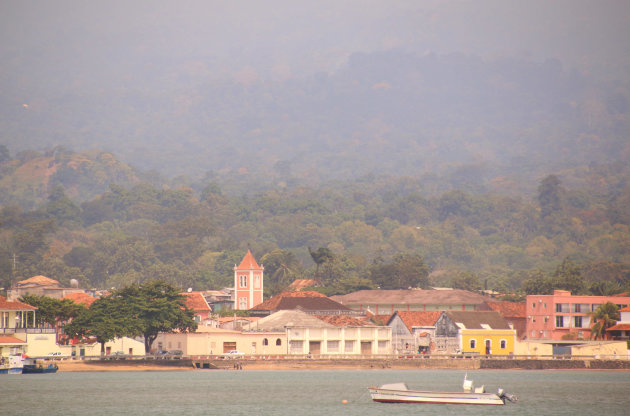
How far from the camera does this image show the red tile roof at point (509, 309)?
425 ft

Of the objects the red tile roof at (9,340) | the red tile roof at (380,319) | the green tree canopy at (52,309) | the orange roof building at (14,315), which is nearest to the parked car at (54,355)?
the red tile roof at (9,340)

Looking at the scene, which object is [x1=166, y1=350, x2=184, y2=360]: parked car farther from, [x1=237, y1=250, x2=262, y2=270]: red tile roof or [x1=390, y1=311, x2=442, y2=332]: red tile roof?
[x1=237, y1=250, x2=262, y2=270]: red tile roof

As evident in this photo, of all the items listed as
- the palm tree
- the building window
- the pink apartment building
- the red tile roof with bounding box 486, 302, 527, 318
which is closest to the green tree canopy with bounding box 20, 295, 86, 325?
the palm tree

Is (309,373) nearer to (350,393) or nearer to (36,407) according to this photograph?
(350,393)

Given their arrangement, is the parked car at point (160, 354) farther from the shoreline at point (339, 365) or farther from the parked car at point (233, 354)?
the parked car at point (233, 354)

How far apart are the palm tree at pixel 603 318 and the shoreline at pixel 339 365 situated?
10.3 metres

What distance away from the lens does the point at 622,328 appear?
350 feet

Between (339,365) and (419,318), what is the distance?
64.5ft

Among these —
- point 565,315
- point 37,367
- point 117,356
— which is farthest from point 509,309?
point 37,367

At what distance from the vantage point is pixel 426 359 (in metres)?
102

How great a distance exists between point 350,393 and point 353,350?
35377 millimetres

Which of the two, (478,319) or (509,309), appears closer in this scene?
(478,319)

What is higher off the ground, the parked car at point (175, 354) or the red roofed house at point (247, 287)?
the red roofed house at point (247, 287)

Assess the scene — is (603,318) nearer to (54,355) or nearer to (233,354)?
(233,354)
